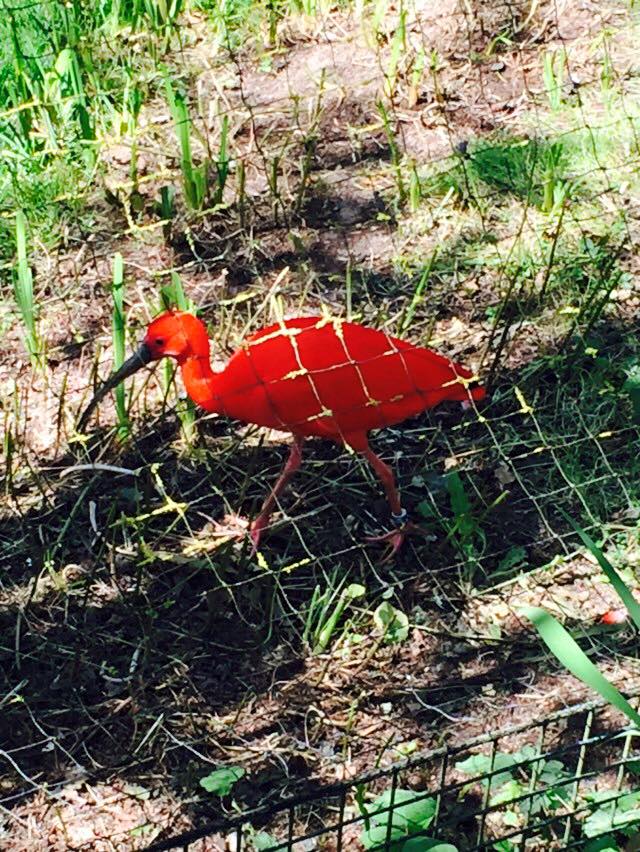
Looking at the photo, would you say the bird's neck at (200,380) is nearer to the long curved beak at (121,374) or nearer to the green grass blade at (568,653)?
the long curved beak at (121,374)

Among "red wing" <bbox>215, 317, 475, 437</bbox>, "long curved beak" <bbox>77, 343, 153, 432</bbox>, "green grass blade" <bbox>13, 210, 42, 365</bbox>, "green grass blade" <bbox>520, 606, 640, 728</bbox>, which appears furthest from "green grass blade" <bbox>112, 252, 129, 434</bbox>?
"green grass blade" <bbox>520, 606, 640, 728</bbox>

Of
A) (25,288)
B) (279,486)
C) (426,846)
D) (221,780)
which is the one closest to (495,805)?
(426,846)

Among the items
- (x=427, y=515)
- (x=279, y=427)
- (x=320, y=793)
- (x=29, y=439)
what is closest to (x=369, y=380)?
(x=279, y=427)

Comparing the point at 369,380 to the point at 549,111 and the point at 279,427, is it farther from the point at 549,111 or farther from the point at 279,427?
the point at 549,111

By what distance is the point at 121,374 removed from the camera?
328 centimetres

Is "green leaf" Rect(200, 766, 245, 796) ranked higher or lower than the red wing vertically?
lower

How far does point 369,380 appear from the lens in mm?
3131

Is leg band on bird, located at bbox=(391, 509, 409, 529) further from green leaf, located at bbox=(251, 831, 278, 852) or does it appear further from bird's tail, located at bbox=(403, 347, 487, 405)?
green leaf, located at bbox=(251, 831, 278, 852)

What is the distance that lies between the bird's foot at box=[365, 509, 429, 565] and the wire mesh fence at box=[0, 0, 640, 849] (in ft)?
0.10

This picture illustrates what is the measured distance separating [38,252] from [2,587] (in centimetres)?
124

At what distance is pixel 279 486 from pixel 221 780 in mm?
799

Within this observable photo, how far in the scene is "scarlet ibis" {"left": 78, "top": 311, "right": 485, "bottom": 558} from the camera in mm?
3113

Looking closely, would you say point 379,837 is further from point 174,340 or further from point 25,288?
point 25,288

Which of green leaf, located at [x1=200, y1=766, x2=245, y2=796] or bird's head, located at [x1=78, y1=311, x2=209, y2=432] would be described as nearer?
green leaf, located at [x1=200, y1=766, x2=245, y2=796]
